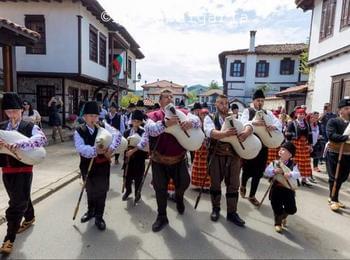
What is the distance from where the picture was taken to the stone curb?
4703mm

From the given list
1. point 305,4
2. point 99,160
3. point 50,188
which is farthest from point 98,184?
point 305,4

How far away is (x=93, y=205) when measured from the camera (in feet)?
13.5

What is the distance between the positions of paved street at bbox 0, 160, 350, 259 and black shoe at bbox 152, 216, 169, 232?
7 centimetres

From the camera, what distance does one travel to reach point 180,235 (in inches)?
146

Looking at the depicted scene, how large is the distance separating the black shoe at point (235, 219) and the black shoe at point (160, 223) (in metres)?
0.90

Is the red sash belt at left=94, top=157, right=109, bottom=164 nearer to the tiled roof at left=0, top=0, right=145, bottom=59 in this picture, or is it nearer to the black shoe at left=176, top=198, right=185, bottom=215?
the black shoe at left=176, top=198, right=185, bottom=215

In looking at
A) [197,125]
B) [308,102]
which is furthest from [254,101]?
[308,102]

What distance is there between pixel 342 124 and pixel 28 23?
13.8m

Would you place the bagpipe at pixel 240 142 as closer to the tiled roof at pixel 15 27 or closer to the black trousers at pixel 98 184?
the black trousers at pixel 98 184

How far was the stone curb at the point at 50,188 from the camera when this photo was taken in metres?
4.70

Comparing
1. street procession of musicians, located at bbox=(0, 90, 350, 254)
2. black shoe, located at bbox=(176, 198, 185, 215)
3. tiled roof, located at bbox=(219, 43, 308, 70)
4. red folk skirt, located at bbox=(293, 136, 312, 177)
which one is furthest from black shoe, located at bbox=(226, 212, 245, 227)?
tiled roof, located at bbox=(219, 43, 308, 70)

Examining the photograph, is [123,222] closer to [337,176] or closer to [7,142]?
[7,142]

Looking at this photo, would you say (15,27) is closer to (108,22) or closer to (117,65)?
(108,22)

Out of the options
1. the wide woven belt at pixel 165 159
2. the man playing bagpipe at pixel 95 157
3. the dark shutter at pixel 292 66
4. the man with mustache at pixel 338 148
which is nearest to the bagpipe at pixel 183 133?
the wide woven belt at pixel 165 159
